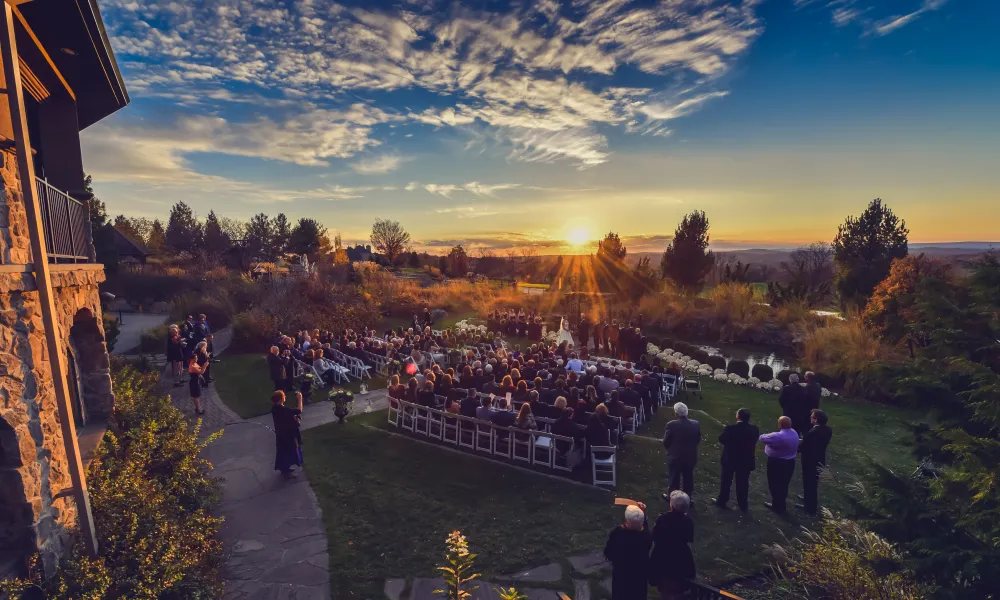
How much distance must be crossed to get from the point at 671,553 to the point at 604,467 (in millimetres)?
3494

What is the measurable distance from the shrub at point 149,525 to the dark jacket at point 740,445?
6933 millimetres

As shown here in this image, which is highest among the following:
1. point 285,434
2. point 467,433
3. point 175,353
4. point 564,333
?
point 175,353

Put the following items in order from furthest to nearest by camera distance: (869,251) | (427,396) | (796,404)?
(869,251) < (427,396) < (796,404)

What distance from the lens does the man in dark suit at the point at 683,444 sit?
23.0 feet

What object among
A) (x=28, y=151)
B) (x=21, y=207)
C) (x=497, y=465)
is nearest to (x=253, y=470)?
(x=497, y=465)

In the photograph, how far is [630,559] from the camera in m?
4.52

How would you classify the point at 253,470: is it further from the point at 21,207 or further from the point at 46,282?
the point at 21,207

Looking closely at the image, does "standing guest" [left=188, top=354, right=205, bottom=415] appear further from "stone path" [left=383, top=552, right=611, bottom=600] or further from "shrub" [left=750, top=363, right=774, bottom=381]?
"shrub" [left=750, top=363, right=774, bottom=381]

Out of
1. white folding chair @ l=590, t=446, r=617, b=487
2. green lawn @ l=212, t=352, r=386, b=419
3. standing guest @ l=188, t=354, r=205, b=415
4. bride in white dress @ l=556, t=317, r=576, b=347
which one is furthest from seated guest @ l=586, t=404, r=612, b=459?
bride in white dress @ l=556, t=317, r=576, b=347

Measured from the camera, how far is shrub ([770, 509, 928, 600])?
4.14 meters

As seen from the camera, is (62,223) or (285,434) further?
(285,434)

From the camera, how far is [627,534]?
4.54 meters

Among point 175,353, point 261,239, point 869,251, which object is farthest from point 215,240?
point 869,251

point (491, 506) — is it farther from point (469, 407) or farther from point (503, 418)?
point (469, 407)
